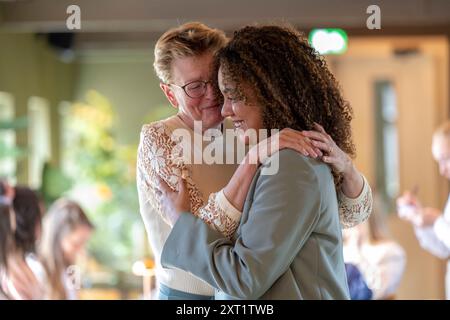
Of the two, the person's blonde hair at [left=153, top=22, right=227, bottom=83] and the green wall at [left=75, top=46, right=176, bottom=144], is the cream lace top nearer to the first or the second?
the person's blonde hair at [left=153, top=22, right=227, bottom=83]

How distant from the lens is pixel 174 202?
59.2 inches

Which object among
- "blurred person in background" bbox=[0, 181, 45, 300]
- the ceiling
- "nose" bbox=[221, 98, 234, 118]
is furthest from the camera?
the ceiling

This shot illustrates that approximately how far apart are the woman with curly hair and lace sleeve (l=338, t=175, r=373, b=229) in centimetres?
12

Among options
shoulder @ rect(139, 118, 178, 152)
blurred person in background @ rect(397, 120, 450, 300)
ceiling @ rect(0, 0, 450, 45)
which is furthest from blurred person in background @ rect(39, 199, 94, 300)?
shoulder @ rect(139, 118, 178, 152)

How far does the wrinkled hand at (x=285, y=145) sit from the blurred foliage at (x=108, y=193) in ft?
15.8

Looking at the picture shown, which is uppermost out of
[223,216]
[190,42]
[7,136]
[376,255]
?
[7,136]

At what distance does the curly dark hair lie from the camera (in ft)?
4.68

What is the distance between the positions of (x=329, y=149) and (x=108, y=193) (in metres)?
4.90

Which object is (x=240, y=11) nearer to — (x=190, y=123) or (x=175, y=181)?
(x=190, y=123)

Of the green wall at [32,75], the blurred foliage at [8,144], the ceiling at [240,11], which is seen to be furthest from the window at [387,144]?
the blurred foliage at [8,144]

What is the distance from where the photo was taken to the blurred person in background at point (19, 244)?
3018mm

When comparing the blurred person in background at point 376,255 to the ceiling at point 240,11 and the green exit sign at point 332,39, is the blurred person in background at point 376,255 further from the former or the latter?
the green exit sign at point 332,39

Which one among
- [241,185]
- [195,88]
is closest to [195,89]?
[195,88]

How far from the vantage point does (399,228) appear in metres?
6.31
